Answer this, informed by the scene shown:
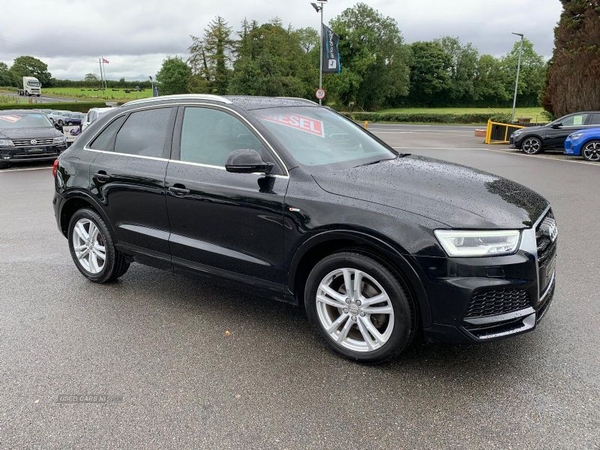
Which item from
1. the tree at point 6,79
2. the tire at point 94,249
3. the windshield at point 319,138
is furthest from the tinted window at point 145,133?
the tree at point 6,79

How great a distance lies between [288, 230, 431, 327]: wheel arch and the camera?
2.94m

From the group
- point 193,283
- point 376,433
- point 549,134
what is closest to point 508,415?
point 376,433

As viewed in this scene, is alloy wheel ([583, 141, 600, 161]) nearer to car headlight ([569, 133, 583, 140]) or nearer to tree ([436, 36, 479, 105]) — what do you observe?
car headlight ([569, 133, 583, 140])

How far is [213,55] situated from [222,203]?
64.6 meters

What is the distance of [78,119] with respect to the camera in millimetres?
28969

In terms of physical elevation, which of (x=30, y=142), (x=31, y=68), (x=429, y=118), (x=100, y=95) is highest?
(x=31, y=68)

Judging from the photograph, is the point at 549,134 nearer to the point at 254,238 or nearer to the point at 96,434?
the point at 254,238

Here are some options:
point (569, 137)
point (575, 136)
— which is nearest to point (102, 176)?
point (575, 136)

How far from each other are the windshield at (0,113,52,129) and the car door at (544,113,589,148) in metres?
16.8

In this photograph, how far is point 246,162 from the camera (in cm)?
333

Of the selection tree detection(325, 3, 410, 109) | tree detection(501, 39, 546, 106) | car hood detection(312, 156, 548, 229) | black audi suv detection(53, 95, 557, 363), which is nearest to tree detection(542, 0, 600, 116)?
black audi suv detection(53, 95, 557, 363)

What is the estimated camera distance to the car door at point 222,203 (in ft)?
11.4

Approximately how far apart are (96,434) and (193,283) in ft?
7.61

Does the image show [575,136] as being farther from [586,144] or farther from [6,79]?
[6,79]
